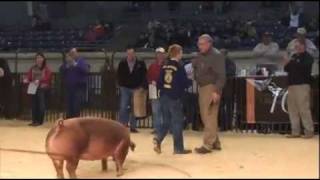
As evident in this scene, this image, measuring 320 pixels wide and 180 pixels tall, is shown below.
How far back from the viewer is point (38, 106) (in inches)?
585

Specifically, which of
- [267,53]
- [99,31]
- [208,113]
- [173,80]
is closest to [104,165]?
[173,80]

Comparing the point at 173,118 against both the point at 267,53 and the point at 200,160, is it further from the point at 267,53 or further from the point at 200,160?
the point at 267,53

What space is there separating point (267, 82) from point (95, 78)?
172 inches

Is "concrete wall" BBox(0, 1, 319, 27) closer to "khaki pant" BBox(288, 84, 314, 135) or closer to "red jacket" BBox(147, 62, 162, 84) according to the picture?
"red jacket" BBox(147, 62, 162, 84)

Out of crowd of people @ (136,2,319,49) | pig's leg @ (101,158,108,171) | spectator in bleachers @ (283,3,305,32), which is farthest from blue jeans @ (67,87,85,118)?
spectator in bleachers @ (283,3,305,32)

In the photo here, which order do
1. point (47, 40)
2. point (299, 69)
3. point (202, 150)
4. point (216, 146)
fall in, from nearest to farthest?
point (202, 150)
point (216, 146)
point (299, 69)
point (47, 40)

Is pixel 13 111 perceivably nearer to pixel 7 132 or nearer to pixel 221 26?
pixel 7 132

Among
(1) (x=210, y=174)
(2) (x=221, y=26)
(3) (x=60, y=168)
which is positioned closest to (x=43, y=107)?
(3) (x=60, y=168)

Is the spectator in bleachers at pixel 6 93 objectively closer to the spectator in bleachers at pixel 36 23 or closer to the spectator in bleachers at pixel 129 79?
the spectator in bleachers at pixel 129 79

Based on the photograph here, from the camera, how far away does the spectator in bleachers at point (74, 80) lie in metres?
14.2

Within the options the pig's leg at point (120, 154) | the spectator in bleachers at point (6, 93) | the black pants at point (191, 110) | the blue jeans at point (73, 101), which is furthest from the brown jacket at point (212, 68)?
the spectator in bleachers at point (6, 93)

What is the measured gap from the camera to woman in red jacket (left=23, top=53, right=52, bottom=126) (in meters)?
14.8

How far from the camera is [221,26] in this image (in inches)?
956

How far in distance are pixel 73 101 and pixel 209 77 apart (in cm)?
484
